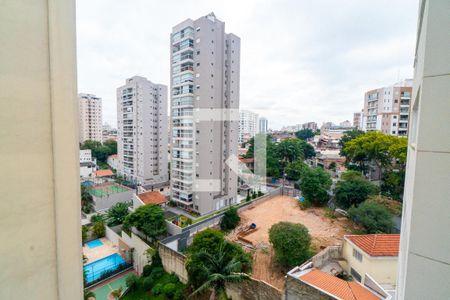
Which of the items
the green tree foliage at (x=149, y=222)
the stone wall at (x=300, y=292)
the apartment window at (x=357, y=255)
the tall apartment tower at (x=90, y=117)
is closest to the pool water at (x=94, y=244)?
the green tree foliage at (x=149, y=222)

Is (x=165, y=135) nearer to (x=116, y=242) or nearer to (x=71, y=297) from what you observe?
(x=116, y=242)

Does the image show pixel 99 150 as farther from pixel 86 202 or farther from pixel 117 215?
pixel 117 215

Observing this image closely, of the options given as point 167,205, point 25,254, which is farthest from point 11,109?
point 167,205

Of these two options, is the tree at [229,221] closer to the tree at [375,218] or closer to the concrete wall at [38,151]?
the tree at [375,218]

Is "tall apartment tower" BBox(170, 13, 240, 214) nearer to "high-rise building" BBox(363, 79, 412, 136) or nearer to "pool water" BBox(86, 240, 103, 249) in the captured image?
"pool water" BBox(86, 240, 103, 249)

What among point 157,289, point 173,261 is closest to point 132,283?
point 157,289
